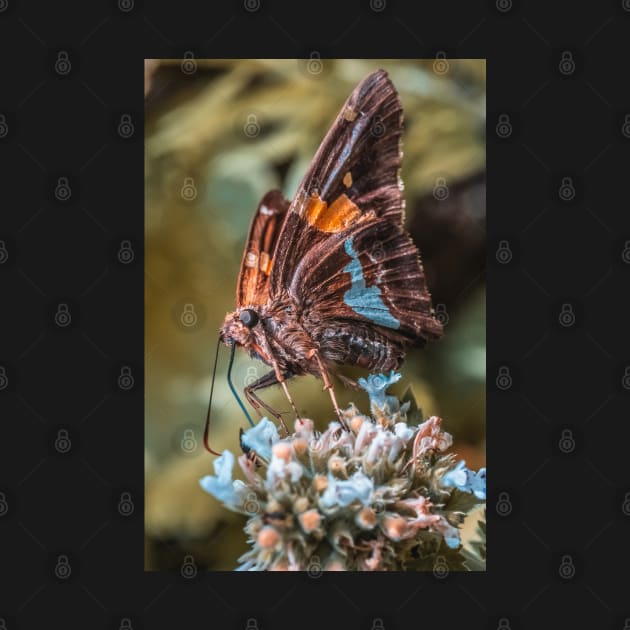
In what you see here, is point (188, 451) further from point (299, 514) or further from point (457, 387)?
point (299, 514)

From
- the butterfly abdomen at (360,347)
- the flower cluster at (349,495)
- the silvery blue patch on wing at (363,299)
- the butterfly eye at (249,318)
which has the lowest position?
the flower cluster at (349,495)

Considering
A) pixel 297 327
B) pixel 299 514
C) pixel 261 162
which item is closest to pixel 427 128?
pixel 261 162

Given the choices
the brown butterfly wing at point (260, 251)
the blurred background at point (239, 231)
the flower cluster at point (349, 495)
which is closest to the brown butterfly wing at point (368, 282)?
the brown butterfly wing at point (260, 251)

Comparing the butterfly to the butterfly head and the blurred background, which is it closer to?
the butterfly head

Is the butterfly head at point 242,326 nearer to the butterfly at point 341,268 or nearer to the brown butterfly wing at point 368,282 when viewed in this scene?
the butterfly at point 341,268

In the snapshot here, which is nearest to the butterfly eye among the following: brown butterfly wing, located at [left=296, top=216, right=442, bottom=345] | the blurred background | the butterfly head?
the butterfly head

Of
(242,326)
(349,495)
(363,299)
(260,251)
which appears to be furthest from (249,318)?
(349,495)
